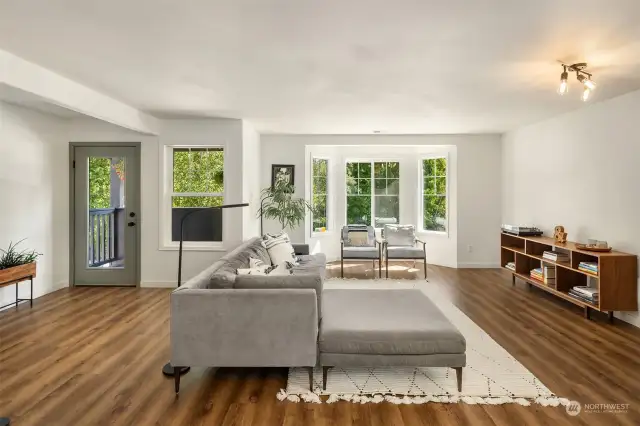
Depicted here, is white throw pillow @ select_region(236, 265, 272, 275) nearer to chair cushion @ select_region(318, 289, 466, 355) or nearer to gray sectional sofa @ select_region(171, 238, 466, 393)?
gray sectional sofa @ select_region(171, 238, 466, 393)

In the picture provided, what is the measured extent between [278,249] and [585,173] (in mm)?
3834

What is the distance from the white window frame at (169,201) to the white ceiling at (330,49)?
1021 mm

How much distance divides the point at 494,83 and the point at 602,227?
2192 mm

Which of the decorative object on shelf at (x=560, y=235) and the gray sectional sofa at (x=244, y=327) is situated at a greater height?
the decorative object on shelf at (x=560, y=235)

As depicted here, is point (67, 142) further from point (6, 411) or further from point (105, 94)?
point (6, 411)

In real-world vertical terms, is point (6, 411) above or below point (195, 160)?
below

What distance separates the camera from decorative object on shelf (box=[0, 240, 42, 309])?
13.9 feet

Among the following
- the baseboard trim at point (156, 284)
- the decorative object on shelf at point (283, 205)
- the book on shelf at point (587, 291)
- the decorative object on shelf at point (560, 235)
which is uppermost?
the decorative object on shelf at point (283, 205)

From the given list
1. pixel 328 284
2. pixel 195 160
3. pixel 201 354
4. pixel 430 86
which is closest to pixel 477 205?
pixel 328 284

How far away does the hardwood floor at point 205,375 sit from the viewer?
7.75ft

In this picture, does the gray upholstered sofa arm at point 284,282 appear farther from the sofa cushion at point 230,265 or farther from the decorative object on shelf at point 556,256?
the decorative object on shelf at point 556,256

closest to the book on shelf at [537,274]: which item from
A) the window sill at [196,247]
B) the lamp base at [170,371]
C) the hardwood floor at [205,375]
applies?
the hardwood floor at [205,375]

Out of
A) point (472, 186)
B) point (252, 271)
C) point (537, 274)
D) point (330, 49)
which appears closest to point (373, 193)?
point (472, 186)

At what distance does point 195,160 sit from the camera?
5781 millimetres
